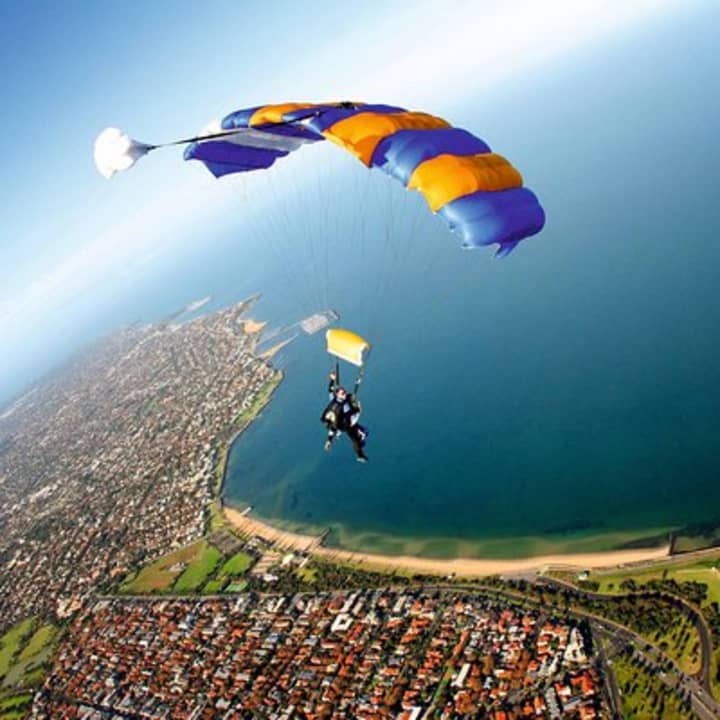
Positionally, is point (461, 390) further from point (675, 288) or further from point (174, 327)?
point (174, 327)

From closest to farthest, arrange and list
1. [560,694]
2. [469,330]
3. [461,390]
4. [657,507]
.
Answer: [560,694] → [657,507] → [461,390] → [469,330]

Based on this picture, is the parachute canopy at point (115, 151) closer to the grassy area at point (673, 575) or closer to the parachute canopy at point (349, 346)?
the parachute canopy at point (349, 346)

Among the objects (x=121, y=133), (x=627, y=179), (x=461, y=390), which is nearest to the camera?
(x=121, y=133)

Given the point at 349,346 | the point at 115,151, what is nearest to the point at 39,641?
the point at 349,346

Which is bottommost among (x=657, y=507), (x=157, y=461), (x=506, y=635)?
(x=657, y=507)

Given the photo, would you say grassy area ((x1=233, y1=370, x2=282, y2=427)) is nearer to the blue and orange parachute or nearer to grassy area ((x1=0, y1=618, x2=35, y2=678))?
grassy area ((x1=0, y1=618, x2=35, y2=678))

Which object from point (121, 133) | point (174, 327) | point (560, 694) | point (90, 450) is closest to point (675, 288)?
point (560, 694)

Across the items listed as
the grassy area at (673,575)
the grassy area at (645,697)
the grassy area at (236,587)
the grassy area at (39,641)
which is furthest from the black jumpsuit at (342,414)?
the grassy area at (39,641)
